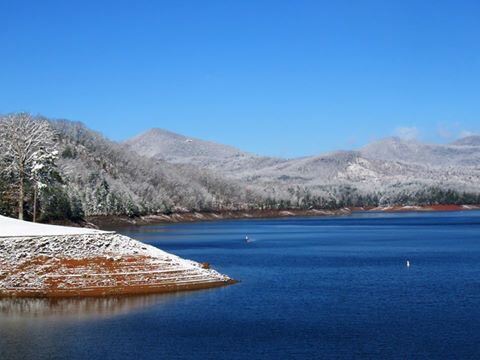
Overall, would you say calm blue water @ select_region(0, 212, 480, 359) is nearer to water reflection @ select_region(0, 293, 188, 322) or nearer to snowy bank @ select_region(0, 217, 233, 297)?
water reflection @ select_region(0, 293, 188, 322)

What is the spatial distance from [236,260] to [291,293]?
30566 millimetres

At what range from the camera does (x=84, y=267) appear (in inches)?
2461

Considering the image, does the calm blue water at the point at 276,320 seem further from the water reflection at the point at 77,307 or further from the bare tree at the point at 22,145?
the bare tree at the point at 22,145

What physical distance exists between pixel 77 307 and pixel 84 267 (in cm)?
922

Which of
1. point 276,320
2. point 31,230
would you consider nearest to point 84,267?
point 31,230

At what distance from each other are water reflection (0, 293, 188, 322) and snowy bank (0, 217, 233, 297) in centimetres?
228

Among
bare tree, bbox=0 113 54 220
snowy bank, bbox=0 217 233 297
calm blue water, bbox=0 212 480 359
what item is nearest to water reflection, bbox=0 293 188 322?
calm blue water, bbox=0 212 480 359

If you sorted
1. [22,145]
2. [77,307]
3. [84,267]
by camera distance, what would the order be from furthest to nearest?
[22,145] → [84,267] → [77,307]

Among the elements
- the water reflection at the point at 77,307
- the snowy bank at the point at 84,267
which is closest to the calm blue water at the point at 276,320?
the water reflection at the point at 77,307

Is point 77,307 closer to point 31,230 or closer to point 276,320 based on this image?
point 276,320

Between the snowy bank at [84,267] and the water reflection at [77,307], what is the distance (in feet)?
7.49

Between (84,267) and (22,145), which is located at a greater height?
(22,145)

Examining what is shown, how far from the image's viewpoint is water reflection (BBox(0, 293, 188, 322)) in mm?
50059

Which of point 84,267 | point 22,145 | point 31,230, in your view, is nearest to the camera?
point 84,267
